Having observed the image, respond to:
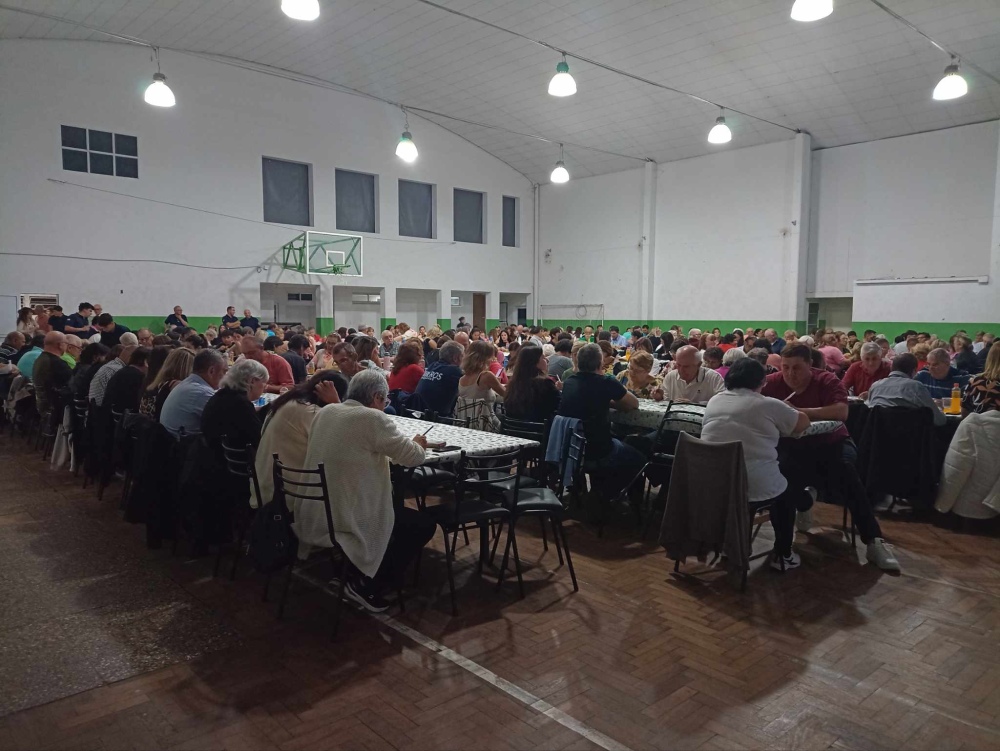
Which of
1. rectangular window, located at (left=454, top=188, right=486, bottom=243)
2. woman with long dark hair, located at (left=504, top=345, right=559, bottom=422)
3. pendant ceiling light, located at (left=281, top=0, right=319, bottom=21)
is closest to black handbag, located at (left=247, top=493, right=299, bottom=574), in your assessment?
woman with long dark hair, located at (left=504, top=345, right=559, bottom=422)

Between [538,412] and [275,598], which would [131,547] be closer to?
[275,598]

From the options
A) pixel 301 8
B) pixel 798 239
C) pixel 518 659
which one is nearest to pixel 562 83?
pixel 301 8

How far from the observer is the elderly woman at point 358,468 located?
10.0 ft

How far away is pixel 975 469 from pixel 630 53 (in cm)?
931

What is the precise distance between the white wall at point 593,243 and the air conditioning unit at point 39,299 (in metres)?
11.9

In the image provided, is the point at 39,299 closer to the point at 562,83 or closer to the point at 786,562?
the point at 562,83

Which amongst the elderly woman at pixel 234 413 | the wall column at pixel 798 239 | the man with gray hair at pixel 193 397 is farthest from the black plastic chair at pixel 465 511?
the wall column at pixel 798 239

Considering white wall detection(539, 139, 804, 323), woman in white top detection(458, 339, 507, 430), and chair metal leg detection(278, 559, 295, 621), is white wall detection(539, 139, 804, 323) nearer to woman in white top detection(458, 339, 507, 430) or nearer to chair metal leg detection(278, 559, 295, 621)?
woman in white top detection(458, 339, 507, 430)

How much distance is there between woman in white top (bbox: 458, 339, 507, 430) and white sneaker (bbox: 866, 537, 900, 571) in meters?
2.70

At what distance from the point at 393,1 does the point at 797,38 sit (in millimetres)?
6342

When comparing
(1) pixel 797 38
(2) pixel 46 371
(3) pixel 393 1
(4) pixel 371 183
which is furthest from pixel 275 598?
(4) pixel 371 183

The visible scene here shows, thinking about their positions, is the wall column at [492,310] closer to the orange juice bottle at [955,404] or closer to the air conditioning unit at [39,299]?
the air conditioning unit at [39,299]

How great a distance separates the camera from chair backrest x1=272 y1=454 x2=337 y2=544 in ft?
9.93

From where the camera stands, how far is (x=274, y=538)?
318 centimetres
